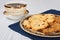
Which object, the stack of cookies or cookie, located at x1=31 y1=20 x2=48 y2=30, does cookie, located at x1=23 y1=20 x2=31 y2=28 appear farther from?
the stack of cookies

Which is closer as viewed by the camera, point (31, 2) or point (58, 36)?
point (58, 36)

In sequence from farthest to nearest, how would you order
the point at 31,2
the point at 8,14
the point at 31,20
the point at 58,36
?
the point at 31,2 → the point at 8,14 → the point at 31,20 → the point at 58,36

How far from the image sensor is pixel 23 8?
3.34 feet

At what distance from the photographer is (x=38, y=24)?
80cm

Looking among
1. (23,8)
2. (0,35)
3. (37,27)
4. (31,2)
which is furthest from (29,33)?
(31,2)

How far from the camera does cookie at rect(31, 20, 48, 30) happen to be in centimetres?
77

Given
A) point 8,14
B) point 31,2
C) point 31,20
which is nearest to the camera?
point 31,20

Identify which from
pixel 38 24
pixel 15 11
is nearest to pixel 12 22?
pixel 15 11

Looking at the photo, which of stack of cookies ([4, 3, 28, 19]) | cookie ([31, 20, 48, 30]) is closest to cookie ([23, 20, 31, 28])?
cookie ([31, 20, 48, 30])

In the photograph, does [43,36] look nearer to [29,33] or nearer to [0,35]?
[29,33]

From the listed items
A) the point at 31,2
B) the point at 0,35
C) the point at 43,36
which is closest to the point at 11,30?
the point at 0,35

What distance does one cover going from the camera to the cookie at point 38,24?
2.52 ft

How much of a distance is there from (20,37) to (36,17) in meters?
0.15

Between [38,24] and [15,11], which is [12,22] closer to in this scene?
[15,11]
